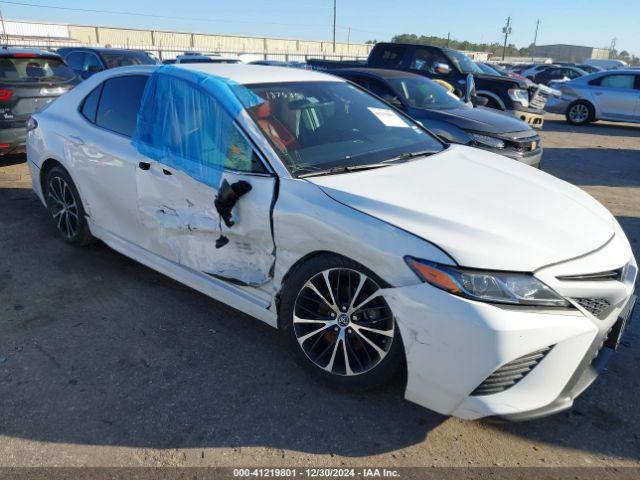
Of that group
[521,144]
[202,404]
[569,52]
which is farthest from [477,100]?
[569,52]

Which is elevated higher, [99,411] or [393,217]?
[393,217]

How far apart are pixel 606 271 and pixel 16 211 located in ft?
18.6

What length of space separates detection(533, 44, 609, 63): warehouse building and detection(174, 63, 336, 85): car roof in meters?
97.9

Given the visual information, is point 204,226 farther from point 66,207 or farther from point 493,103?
point 493,103

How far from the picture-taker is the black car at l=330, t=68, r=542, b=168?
21.5 ft

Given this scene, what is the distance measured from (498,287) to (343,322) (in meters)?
0.83

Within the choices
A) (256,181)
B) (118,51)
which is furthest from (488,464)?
(118,51)

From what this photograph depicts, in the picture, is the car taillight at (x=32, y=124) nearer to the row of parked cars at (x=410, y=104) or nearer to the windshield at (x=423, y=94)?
the row of parked cars at (x=410, y=104)

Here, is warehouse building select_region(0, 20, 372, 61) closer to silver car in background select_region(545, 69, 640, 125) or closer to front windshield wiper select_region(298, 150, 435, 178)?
silver car in background select_region(545, 69, 640, 125)

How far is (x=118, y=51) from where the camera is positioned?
39.8 feet

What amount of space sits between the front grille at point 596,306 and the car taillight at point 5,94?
7.29 meters

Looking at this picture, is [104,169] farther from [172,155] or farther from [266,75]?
[266,75]

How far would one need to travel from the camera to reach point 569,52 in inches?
3583

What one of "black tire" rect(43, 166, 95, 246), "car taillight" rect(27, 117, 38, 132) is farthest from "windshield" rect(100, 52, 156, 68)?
"black tire" rect(43, 166, 95, 246)
